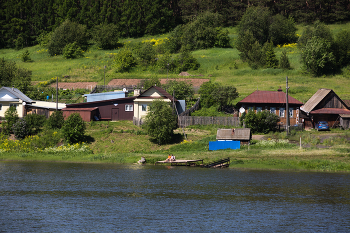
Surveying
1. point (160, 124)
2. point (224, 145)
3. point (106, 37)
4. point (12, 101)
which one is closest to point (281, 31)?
point (106, 37)

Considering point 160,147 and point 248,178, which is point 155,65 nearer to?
point 160,147

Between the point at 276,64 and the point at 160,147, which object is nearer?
the point at 160,147

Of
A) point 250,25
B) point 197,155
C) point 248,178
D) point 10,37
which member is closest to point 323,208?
point 248,178

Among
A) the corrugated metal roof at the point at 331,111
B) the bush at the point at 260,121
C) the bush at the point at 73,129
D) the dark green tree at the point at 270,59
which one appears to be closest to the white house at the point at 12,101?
the bush at the point at 73,129

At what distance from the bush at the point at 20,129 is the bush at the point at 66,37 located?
271ft

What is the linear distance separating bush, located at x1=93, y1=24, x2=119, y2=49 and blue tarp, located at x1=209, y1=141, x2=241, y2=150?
3733 inches

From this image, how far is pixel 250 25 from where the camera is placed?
126750 mm

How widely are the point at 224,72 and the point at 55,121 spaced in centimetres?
5438

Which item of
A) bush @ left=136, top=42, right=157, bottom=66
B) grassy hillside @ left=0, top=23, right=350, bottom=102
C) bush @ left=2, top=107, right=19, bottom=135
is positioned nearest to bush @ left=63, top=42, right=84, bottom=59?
grassy hillside @ left=0, top=23, right=350, bottom=102

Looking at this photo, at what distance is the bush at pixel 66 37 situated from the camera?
137m

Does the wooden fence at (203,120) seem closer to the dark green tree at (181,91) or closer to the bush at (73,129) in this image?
the dark green tree at (181,91)

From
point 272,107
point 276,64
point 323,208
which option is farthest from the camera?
point 276,64

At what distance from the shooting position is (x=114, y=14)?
157 meters

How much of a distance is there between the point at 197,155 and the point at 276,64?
2596 inches
